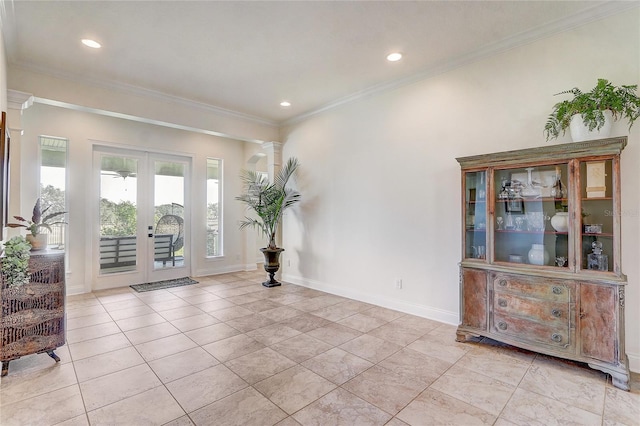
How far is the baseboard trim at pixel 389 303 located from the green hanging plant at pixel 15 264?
364 centimetres

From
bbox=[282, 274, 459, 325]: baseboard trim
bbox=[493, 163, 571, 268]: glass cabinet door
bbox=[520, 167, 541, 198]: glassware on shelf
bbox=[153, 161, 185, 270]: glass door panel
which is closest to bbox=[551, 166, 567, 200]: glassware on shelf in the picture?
bbox=[493, 163, 571, 268]: glass cabinet door

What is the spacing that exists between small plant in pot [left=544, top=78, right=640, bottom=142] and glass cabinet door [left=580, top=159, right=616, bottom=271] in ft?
0.94

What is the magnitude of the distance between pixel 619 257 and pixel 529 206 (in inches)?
29.8

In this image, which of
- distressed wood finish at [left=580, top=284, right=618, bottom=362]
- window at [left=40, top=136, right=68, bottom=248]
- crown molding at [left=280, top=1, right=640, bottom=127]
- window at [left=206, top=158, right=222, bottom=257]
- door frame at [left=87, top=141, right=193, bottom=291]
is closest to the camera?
distressed wood finish at [left=580, top=284, right=618, bottom=362]

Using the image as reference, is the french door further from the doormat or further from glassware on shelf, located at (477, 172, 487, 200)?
glassware on shelf, located at (477, 172, 487, 200)

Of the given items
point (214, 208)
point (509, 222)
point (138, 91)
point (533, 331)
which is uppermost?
point (138, 91)

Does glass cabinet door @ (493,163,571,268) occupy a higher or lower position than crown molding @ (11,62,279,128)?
lower

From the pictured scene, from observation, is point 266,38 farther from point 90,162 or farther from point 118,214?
point 118,214

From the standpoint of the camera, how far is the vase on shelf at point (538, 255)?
9.16 ft

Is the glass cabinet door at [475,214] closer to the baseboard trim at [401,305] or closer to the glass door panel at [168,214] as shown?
the baseboard trim at [401,305]

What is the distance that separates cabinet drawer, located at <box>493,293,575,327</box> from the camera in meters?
2.59

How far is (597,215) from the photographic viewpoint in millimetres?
2580

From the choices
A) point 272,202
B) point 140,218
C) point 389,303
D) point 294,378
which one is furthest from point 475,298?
point 140,218

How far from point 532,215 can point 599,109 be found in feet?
3.25
